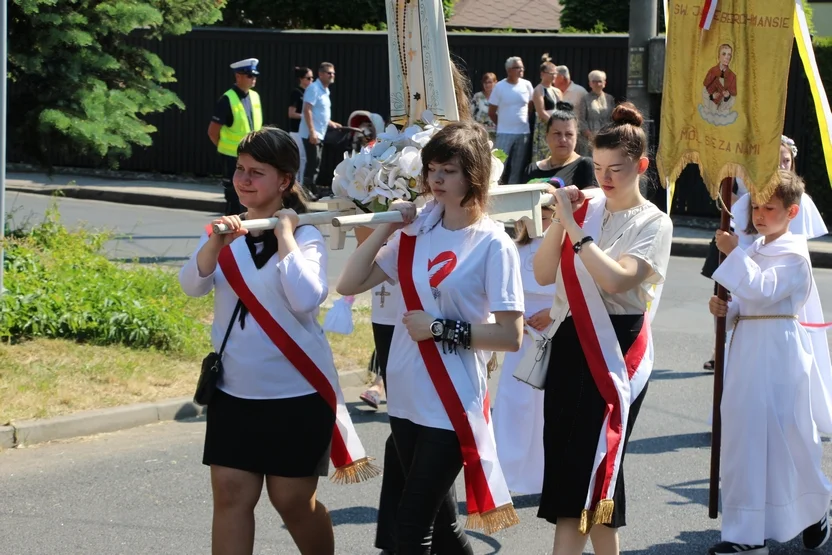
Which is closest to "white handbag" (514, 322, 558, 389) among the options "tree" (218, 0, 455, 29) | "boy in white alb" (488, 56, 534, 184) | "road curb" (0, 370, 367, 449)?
"road curb" (0, 370, 367, 449)

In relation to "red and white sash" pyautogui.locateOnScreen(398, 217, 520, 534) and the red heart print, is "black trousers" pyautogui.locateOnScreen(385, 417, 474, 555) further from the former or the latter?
the red heart print

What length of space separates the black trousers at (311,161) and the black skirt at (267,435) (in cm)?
1396

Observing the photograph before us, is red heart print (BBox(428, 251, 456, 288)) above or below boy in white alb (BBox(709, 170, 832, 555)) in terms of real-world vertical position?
above

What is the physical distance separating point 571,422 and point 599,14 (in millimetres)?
23356

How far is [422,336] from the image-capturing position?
3.94 metres

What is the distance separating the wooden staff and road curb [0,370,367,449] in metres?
3.12

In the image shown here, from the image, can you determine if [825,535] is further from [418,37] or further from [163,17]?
[163,17]

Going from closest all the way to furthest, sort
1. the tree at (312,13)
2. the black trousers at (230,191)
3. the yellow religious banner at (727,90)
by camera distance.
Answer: the yellow religious banner at (727,90) → the black trousers at (230,191) → the tree at (312,13)

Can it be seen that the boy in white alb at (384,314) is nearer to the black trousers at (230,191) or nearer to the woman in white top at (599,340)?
the woman in white top at (599,340)

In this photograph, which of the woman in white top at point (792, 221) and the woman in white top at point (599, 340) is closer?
the woman in white top at point (599, 340)

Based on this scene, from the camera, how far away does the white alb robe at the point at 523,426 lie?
5750 mm

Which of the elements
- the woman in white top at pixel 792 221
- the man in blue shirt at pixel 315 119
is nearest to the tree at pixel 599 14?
the man in blue shirt at pixel 315 119

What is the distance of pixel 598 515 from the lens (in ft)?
13.9

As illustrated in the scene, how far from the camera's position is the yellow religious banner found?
4938mm
